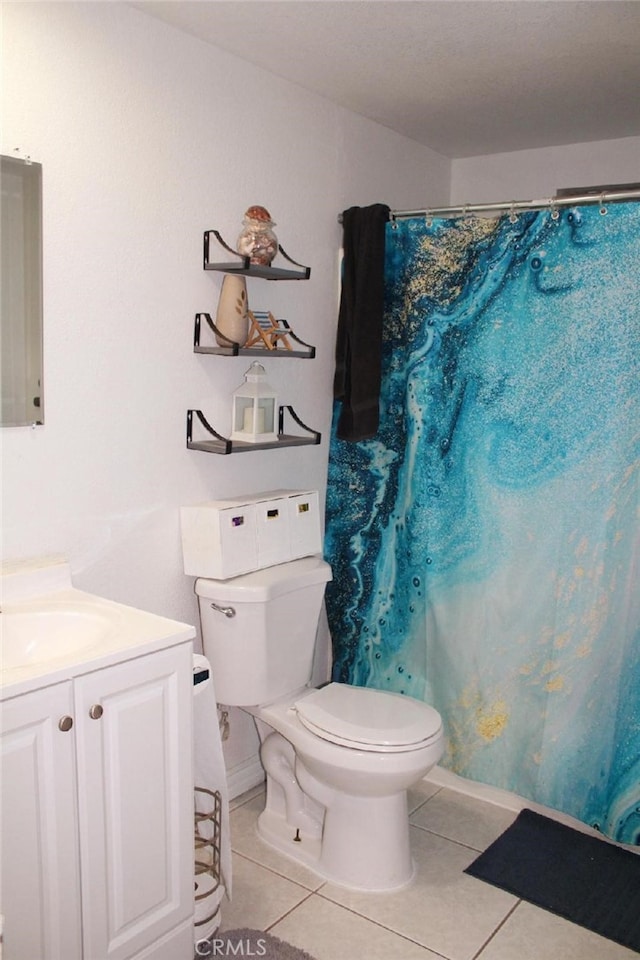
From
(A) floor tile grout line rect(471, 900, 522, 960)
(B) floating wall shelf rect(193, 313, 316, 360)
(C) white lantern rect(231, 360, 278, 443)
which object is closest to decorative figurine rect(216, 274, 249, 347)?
(B) floating wall shelf rect(193, 313, 316, 360)

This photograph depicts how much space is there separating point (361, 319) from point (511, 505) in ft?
2.52

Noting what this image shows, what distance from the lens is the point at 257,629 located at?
7.79 ft

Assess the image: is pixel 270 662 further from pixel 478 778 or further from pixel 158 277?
pixel 158 277

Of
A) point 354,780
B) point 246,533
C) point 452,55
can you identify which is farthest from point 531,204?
point 354,780

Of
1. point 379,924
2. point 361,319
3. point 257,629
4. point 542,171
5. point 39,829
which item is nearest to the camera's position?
point 39,829

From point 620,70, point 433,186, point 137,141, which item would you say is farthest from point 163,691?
point 433,186

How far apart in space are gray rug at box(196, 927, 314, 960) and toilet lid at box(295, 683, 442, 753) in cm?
50

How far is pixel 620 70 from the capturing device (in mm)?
2359

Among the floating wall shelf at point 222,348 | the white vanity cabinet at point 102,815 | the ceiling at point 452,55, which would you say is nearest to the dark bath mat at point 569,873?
the white vanity cabinet at point 102,815

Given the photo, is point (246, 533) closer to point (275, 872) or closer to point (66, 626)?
point (66, 626)

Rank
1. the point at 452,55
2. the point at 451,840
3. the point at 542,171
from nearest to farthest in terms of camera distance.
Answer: the point at 452,55, the point at 451,840, the point at 542,171

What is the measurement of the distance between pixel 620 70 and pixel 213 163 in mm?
1197

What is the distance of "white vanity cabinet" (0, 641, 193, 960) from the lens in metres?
1.49

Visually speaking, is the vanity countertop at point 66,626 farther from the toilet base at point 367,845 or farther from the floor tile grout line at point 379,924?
the floor tile grout line at point 379,924
